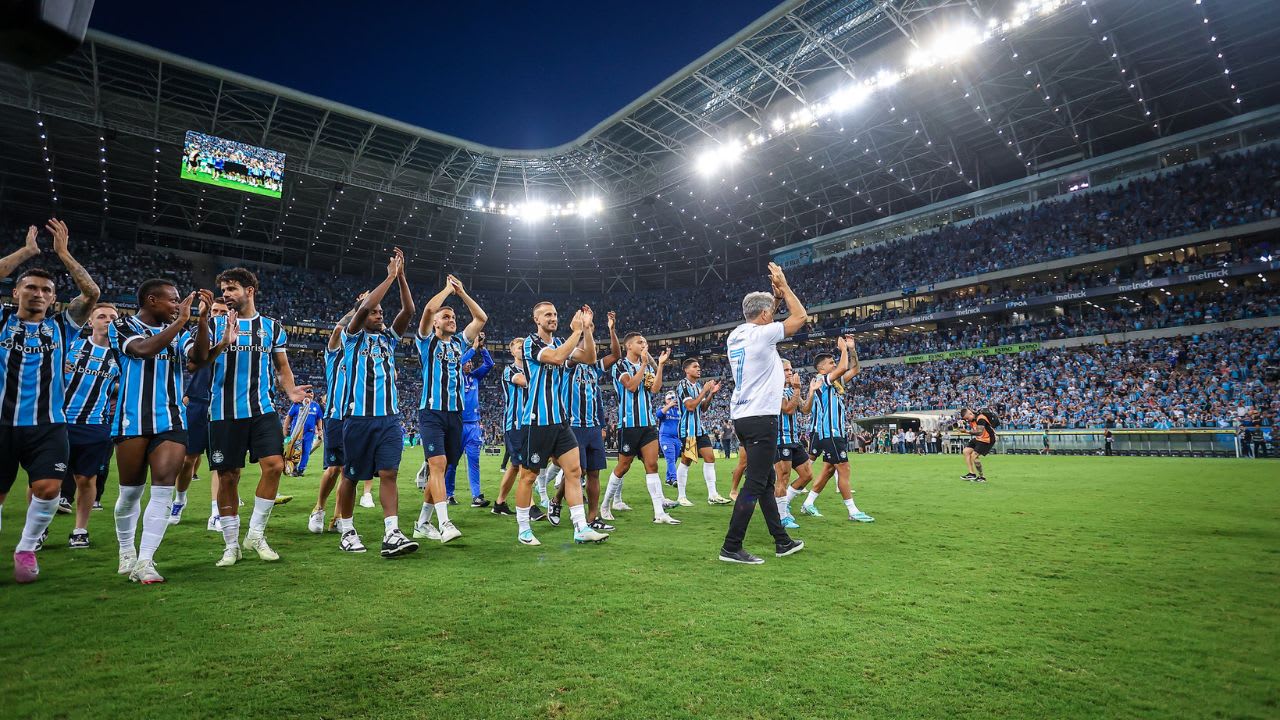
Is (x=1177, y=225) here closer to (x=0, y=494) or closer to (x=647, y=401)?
(x=647, y=401)

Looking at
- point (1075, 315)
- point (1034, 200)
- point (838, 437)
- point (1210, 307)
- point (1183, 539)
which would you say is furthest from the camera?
point (1034, 200)

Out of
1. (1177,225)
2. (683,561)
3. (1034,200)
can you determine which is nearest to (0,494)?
(683,561)

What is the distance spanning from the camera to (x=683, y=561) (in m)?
5.22

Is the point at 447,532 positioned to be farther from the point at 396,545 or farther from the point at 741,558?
the point at 741,558

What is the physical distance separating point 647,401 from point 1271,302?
116 feet

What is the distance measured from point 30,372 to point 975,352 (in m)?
41.1

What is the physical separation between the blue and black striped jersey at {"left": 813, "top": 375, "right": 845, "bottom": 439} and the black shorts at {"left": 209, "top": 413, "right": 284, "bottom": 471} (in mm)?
6427

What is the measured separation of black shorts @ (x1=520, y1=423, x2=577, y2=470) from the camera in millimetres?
6129

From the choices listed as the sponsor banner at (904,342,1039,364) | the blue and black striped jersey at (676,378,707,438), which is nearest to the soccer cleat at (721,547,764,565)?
the blue and black striped jersey at (676,378,707,438)

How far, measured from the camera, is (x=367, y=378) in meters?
5.60

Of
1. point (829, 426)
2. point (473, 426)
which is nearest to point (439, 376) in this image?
point (473, 426)

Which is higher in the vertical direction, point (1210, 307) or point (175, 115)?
point (175, 115)

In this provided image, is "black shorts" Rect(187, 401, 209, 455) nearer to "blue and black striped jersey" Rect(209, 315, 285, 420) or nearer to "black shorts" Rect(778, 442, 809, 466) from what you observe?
"blue and black striped jersey" Rect(209, 315, 285, 420)

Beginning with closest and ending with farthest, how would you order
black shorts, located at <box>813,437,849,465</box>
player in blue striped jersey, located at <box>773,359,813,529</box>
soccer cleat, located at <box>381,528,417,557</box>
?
soccer cleat, located at <box>381,528,417,557</box>, player in blue striped jersey, located at <box>773,359,813,529</box>, black shorts, located at <box>813,437,849,465</box>
